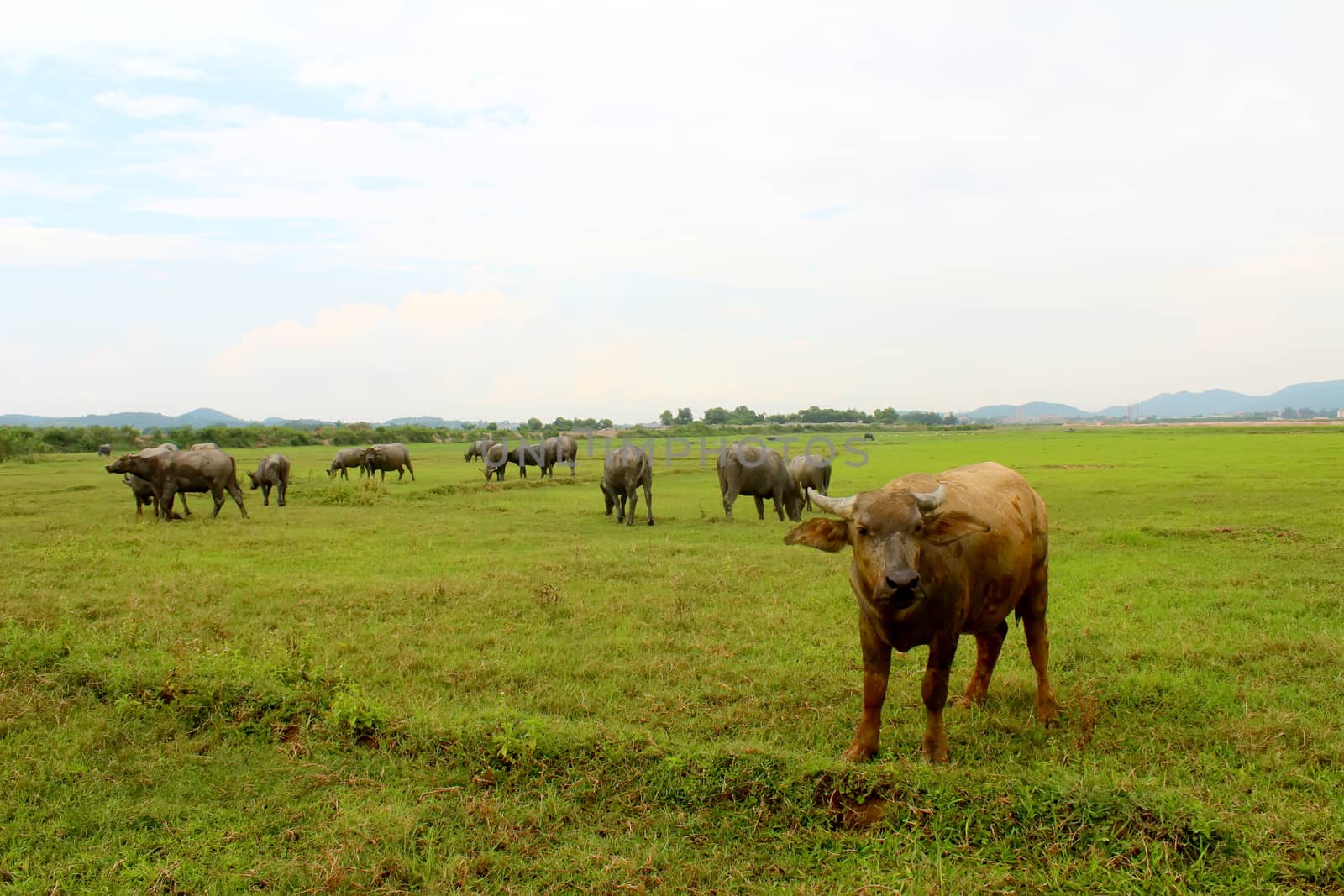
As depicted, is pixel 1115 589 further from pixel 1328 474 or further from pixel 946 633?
pixel 1328 474

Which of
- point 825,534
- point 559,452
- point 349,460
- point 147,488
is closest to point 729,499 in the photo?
point 147,488

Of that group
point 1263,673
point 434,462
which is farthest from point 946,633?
point 434,462

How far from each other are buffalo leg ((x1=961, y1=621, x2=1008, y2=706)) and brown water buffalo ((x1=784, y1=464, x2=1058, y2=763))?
28 centimetres

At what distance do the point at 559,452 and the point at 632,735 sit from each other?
2453cm

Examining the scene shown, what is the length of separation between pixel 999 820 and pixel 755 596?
444 centimetres

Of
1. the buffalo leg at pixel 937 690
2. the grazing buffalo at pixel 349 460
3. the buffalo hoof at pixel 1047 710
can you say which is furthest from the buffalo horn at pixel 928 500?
the grazing buffalo at pixel 349 460

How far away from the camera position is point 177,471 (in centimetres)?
1408

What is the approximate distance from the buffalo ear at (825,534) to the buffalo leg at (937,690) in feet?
2.18

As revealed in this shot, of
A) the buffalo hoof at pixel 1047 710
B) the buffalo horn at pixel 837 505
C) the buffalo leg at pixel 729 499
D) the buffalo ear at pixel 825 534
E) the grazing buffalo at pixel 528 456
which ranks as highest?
the buffalo horn at pixel 837 505

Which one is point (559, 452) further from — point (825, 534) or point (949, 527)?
point (949, 527)

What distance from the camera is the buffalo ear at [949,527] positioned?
3867 millimetres

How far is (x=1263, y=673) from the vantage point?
5262 mm

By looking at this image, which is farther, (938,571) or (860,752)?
(860,752)

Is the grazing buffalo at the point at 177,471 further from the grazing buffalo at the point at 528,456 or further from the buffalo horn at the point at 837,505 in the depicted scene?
the buffalo horn at the point at 837,505
